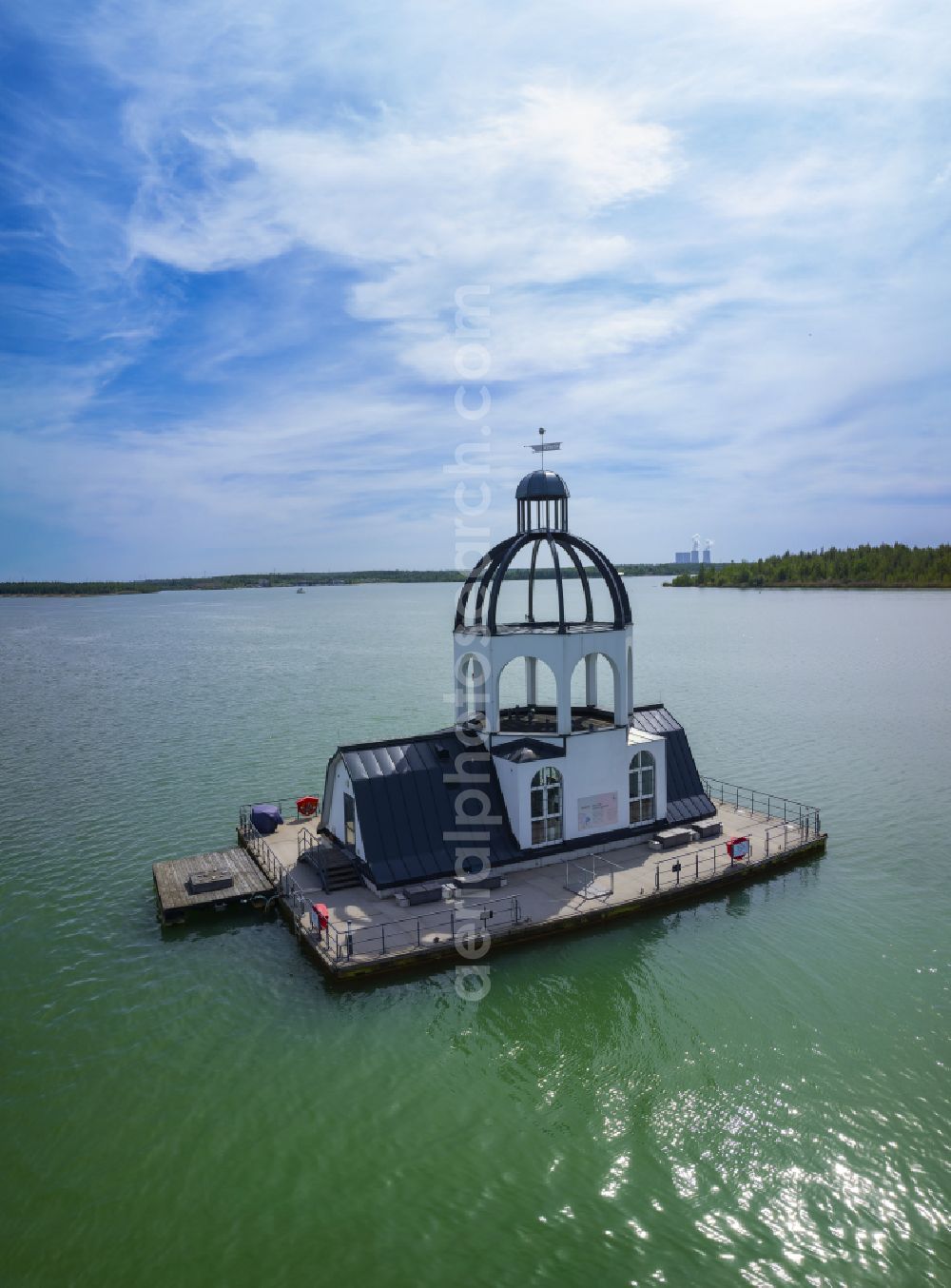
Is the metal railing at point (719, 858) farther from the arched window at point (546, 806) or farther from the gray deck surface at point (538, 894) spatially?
the arched window at point (546, 806)

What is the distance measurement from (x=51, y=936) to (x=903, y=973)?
935 inches

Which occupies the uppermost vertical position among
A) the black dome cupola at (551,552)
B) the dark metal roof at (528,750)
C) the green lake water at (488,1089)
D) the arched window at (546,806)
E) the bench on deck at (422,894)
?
the black dome cupola at (551,552)

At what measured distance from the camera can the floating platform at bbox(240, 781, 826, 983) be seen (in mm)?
20234

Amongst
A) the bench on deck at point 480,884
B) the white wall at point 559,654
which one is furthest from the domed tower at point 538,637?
the bench on deck at point 480,884

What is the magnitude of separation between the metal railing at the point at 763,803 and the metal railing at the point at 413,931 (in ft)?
39.7

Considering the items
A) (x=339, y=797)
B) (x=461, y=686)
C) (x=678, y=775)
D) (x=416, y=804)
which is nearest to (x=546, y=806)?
(x=416, y=804)

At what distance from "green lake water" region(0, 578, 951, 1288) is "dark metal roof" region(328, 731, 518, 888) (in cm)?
393

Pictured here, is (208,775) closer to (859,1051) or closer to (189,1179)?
(189,1179)

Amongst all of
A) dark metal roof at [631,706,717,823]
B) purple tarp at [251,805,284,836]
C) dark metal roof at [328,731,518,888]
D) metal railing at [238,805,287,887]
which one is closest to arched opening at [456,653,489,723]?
dark metal roof at [328,731,518,888]

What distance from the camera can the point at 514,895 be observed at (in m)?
22.5

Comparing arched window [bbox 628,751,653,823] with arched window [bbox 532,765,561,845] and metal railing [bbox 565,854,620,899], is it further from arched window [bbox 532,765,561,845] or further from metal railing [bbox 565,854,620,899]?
arched window [bbox 532,765,561,845]

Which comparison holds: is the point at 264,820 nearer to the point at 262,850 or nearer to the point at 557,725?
the point at 262,850

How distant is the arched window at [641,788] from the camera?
1074 inches

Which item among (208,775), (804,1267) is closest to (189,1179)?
(804,1267)
